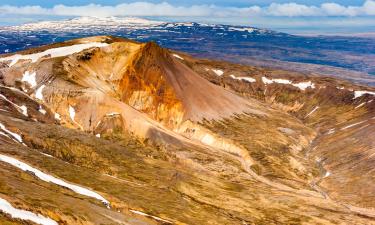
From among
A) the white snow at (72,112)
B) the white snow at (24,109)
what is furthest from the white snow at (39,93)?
the white snow at (24,109)

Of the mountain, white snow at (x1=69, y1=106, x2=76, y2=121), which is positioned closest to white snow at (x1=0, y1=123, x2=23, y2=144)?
the mountain

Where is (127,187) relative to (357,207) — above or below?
above

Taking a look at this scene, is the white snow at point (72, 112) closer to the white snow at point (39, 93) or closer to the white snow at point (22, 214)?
the white snow at point (39, 93)

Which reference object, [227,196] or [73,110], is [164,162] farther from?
[73,110]

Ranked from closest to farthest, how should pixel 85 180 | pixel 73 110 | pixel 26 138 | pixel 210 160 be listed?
pixel 85 180, pixel 26 138, pixel 210 160, pixel 73 110

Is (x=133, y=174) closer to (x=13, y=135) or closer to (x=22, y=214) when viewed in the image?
(x=13, y=135)

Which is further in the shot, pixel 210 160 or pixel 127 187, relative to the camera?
pixel 210 160

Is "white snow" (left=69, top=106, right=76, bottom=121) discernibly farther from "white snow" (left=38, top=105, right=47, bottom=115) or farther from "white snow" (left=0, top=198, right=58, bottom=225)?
"white snow" (left=0, top=198, right=58, bottom=225)

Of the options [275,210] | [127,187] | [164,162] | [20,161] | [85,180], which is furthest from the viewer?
[164,162]

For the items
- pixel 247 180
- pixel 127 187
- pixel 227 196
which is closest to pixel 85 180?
pixel 127 187
